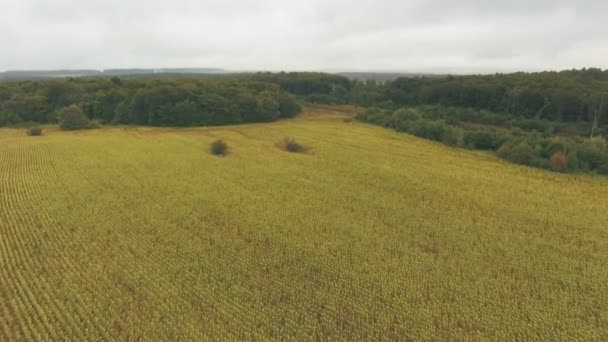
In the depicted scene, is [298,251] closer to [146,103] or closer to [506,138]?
[506,138]

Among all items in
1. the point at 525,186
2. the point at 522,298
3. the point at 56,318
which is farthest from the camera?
the point at 525,186

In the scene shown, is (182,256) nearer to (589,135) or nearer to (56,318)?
(56,318)

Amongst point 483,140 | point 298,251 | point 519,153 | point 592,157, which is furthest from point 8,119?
point 592,157

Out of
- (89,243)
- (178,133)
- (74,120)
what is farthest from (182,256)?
(74,120)

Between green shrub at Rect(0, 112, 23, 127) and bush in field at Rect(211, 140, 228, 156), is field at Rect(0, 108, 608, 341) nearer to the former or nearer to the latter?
bush in field at Rect(211, 140, 228, 156)

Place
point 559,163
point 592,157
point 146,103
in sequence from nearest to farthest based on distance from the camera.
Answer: point 559,163 < point 592,157 < point 146,103

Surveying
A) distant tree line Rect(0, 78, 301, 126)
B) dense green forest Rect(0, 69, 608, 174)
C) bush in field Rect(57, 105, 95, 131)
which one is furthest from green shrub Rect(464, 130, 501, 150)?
bush in field Rect(57, 105, 95, 131)
